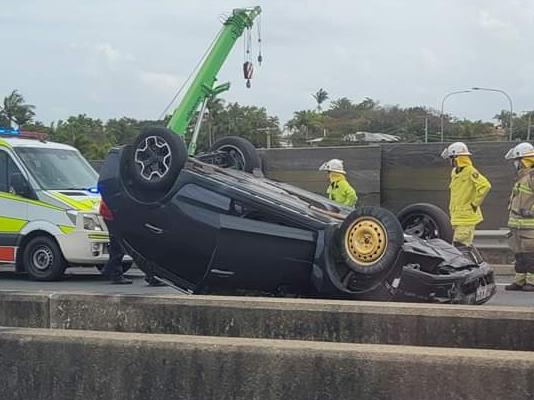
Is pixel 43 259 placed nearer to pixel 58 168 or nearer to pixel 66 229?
pixel 66 229

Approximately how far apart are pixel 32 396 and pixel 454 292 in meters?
3.59

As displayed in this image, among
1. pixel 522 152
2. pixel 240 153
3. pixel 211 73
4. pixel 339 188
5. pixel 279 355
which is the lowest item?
pixel 279 355

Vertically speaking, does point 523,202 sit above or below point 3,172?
below

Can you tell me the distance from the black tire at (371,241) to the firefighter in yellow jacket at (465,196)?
4.43 m

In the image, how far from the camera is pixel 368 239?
5.99 metres

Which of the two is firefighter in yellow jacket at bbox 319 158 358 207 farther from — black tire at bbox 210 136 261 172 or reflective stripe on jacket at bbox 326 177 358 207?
black tire at bbox 210 136 261 172

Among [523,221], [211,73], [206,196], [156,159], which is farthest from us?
[211,73]

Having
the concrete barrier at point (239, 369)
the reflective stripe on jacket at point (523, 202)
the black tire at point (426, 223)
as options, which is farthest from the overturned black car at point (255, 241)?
the reflective stripe on jacket at point (523, 202)

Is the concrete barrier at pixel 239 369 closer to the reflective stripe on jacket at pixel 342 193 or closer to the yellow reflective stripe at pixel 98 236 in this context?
the yellow reflective stripe at pixel 98 236

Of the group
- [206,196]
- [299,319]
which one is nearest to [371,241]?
[206,196]

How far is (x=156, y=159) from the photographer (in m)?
6.54

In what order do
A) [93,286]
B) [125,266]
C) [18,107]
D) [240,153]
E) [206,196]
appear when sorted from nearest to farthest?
[206,196], [240,153], [93,286], [125,266], [18,107]

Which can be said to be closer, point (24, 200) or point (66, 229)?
point (66, 229)

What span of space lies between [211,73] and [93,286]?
9.98 meters
